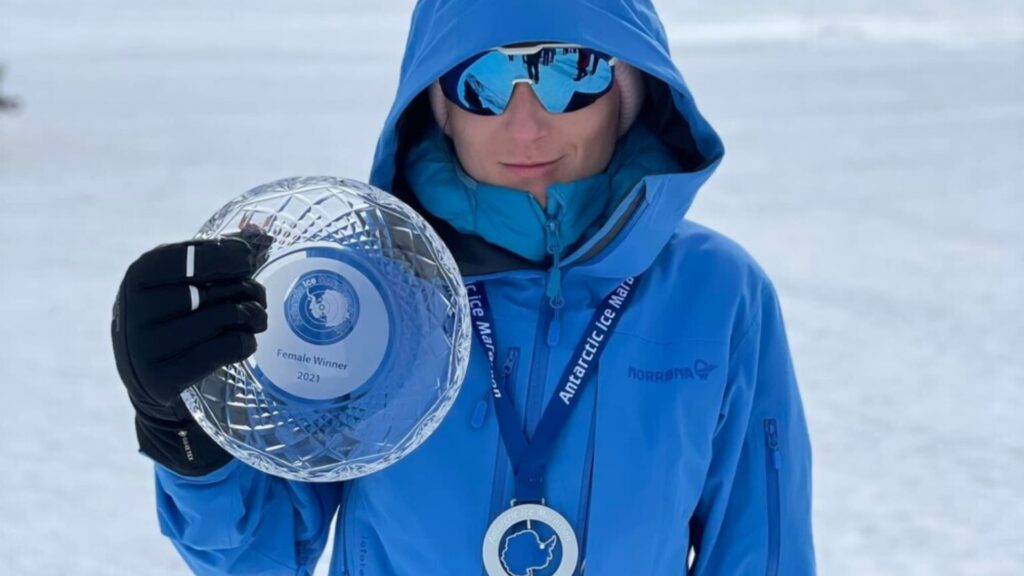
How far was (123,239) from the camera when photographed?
5.66 m

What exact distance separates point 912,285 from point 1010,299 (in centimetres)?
37

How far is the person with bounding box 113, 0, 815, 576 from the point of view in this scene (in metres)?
1.40

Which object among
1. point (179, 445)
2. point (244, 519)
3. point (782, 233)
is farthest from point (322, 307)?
point (782, 233)

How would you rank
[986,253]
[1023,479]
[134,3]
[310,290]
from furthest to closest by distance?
1. [134,3]
2. [986,253]
3. [1023,479]
4. [310,290]

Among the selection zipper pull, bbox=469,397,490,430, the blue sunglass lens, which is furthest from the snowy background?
the blue sunglass lens

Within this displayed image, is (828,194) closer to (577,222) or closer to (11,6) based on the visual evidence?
(577,222)

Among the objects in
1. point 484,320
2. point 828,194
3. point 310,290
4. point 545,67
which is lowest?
point 828,194

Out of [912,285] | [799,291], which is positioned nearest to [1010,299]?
[912,285]

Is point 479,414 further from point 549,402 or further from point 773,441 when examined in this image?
point 773,441

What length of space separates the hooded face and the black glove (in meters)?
0.36

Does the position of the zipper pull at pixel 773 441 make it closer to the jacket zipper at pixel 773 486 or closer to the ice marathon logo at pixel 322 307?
the jacket zipper at pixel 773 486

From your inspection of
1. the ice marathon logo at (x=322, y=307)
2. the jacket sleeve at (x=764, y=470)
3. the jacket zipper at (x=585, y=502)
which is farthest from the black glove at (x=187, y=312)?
the jacket sleeve at (x=764, y=470)

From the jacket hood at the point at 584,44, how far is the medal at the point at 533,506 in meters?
0.12

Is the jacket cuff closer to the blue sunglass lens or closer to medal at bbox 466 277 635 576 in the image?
medal at bbox 466 277 635 576
